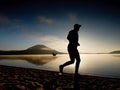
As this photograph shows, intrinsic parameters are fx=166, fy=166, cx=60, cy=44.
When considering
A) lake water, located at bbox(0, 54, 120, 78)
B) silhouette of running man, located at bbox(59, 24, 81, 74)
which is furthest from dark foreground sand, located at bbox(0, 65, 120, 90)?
lake water, located at bbox(0, 54, 120, 78)

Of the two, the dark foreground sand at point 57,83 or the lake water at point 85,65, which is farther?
the lake water at point 85,65

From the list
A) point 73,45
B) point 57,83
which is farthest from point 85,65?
point 57,83

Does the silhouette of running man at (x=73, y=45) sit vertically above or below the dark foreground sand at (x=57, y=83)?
above

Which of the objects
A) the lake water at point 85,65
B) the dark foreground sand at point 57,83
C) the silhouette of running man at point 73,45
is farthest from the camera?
the lake water at point 85,65

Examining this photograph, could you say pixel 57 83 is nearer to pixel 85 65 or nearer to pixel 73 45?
pixel 73 45

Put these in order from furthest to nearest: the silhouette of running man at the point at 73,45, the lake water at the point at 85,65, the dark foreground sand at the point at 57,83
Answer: the lake water at the point at 85,65 → the silhouette of running man at the point at 73,45 → the dark foreground sand at the point at 57,83

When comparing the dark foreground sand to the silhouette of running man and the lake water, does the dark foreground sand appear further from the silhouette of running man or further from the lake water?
the lake water

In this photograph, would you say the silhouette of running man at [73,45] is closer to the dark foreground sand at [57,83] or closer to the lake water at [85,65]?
the dark foreground sand at [57,83]

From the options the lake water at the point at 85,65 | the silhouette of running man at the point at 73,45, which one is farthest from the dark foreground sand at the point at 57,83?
the lake water at the point at 85,65

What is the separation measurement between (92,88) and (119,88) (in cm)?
113

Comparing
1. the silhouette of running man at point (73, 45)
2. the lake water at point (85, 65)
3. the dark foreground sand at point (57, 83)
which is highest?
the silhouette of running man at point (73, 45)

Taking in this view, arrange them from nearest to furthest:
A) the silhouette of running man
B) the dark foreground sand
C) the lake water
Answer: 1. the dark foreground sand
2. the silhouette of running man
3. the lake water

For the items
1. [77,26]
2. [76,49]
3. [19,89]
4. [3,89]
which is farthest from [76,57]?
[3,89]

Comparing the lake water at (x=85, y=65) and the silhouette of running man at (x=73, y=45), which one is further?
the lake water at (x=85, y=65)
